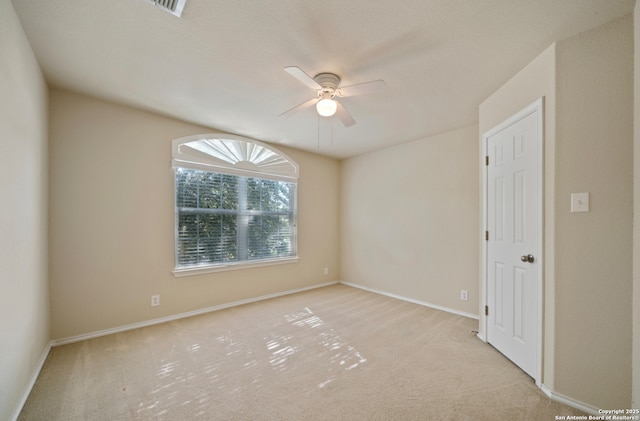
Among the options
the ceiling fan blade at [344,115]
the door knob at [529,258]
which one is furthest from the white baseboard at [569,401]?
the ceiling fan blade at [344,115]

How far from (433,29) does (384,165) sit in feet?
9.01

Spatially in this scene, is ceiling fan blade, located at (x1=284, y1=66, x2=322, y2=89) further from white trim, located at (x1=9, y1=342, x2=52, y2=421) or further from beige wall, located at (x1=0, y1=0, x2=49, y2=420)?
white trim, located at (x1=9, y1=342, x2=52, y2=421)

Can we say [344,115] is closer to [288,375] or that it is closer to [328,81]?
[328,81]

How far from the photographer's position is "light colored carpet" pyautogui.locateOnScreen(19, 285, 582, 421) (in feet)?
5.47

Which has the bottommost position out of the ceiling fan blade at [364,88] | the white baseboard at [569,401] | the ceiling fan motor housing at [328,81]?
the white baseboard at [569,401]

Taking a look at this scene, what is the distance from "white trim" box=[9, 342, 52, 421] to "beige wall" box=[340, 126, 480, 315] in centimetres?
402

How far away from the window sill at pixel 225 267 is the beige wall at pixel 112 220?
75 mm

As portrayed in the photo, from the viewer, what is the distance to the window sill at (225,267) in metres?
3.22

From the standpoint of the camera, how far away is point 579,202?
5.56 feet

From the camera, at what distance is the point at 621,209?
1572mm

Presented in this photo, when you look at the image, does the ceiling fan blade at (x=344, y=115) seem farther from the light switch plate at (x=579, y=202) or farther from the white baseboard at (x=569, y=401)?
the white baseboard at (x=569, y=401)

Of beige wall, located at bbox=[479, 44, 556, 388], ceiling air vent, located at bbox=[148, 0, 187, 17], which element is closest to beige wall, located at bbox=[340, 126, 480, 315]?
beige wall, located at bbox=[479, 44, 556, 388]

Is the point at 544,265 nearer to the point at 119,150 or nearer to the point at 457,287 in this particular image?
the point at 457,287

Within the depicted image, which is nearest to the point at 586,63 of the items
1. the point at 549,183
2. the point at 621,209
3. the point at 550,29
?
the point at 550,29
